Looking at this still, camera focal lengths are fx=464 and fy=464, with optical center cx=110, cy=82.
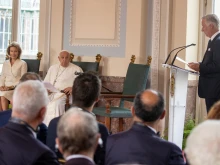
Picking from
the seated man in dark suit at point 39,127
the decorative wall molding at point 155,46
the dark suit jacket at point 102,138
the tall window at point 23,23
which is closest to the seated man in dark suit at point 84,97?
the dark suit jacket at point 102,138

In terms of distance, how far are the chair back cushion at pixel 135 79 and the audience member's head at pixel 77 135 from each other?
420cm

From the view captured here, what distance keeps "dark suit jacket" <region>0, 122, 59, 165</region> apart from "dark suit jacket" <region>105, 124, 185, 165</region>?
0.39 metres

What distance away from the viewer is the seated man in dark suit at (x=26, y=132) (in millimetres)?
2252

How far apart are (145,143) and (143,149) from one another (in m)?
0.04

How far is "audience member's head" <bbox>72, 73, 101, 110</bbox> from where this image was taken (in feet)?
10.1

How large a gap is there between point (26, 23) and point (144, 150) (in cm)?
613

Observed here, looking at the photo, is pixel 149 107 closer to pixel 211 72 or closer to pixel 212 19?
pixel 211 72

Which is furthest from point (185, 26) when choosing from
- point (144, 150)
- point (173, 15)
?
point (144, 150)

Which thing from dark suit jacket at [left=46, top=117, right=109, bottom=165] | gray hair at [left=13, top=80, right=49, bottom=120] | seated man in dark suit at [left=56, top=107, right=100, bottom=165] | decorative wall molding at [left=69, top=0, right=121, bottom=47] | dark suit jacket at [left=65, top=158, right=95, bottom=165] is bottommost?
dark suit jacket at [left=46, top=117, right=109, bottom=165]

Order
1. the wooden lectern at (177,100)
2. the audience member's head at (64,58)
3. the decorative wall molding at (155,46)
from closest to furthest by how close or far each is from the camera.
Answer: the wooden lectern at (177,100)
the decorative wall molding at (155,46)
the audience member's head at (64,58)

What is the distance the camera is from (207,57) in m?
4.93

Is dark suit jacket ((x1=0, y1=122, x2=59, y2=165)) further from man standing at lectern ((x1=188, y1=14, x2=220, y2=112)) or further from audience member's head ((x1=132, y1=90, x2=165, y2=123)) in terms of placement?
man standing at lectern ((x1=188, y1=14, x2=220, y2=112))

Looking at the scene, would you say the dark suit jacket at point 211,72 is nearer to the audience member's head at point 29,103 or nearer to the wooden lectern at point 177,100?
the wooden lectern at point 177,100

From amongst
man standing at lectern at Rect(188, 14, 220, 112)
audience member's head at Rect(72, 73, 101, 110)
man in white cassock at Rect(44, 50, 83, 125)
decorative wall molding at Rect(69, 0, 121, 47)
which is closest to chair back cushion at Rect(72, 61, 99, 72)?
man in white cassock at Rect(44, 50, 83, 125)
